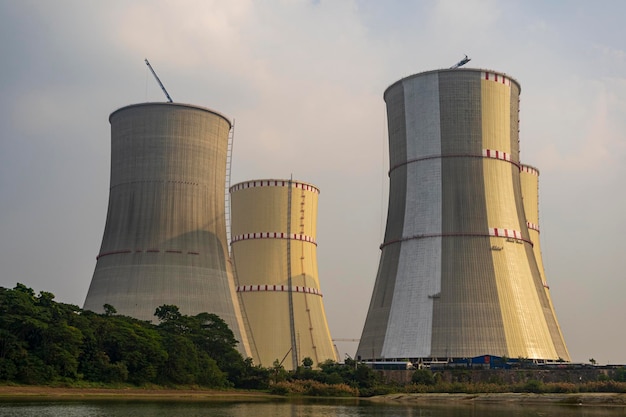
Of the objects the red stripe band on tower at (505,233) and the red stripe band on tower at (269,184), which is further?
the red stripe band on tower at (269,184)

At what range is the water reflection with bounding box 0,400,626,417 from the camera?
17.4m

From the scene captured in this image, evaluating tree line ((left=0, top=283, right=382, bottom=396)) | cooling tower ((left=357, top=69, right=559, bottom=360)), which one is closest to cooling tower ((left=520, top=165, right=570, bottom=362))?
cooling tower ((left=357, top=69, right=559, bottom=360))

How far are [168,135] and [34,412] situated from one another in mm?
15062

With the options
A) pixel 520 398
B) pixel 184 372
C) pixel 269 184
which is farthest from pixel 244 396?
pixel 269 184

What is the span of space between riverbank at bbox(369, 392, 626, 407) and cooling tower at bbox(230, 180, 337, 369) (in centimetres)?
1145

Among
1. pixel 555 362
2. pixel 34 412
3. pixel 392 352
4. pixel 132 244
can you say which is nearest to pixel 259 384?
pixel 392 352

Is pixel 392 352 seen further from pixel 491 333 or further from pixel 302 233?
pixel 302 233

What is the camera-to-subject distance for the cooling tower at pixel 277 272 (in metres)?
39.1

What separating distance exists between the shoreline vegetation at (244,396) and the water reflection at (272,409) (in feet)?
4.85

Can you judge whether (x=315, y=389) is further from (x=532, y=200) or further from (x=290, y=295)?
(x=532, y=200)

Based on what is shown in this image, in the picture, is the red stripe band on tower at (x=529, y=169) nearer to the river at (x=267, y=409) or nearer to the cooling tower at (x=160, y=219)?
the cooling tower at (x=160, y=219)

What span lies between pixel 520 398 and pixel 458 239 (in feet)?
20.8

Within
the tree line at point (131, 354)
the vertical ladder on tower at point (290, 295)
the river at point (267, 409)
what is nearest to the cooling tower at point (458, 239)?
the tree line at point (131, 354)

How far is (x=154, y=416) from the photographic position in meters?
16.8
